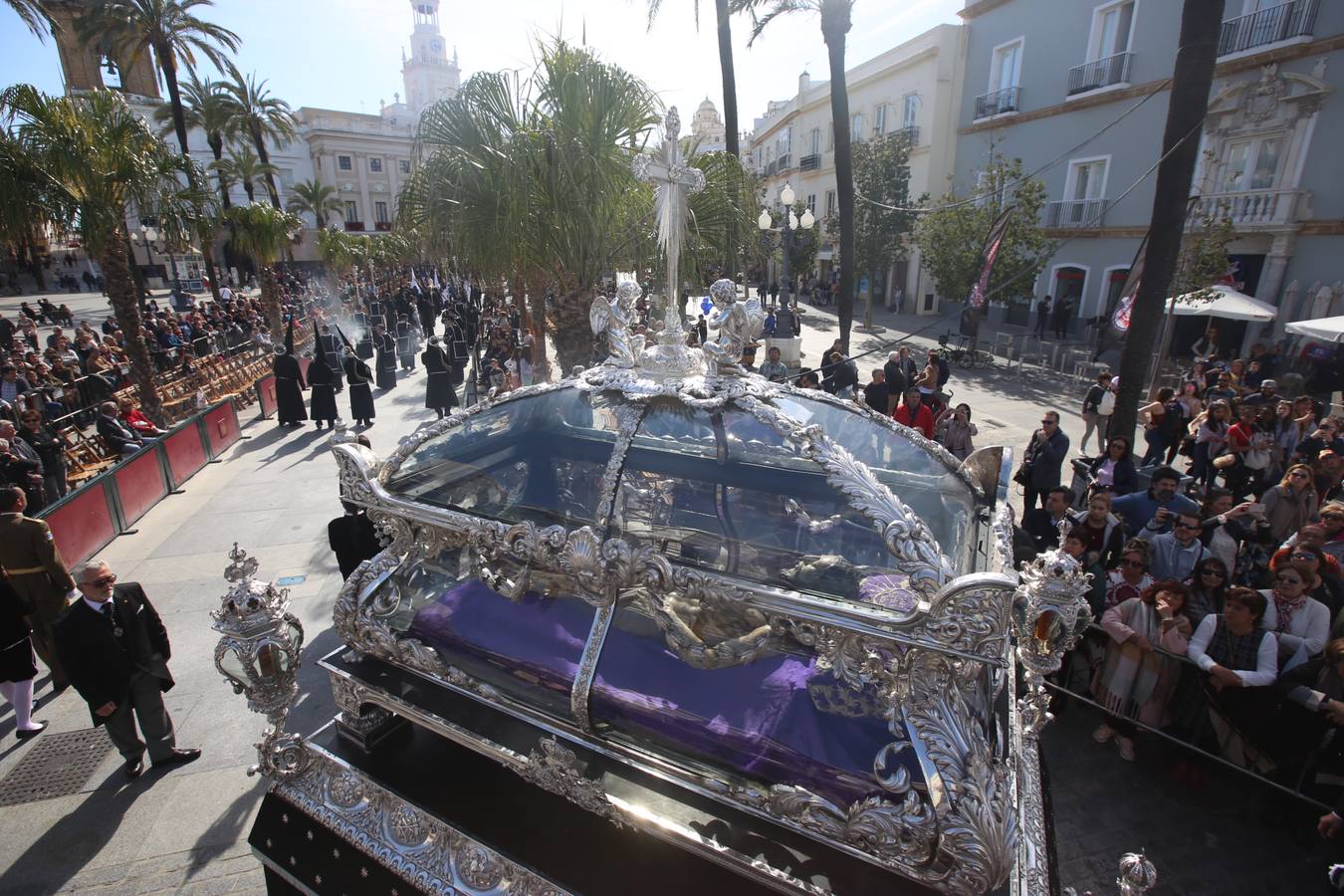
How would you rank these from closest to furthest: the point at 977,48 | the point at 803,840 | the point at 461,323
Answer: the point at 803,840, the point at 461,323, the point at 977,48

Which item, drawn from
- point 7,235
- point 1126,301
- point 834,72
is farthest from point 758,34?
point 7,235

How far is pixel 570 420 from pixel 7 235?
893 centimetres

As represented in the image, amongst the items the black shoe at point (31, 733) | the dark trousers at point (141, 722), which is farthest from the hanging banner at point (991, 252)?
the black shoe at point (31, 733)

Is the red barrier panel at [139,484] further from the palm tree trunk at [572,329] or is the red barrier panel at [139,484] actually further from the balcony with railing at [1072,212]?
the balcony with railing at [1072,212]

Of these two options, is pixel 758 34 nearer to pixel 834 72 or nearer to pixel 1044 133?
pixel 834 72

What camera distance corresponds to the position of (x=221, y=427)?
10594 millimetres

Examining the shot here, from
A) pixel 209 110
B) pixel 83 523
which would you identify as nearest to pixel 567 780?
pixel 83 523

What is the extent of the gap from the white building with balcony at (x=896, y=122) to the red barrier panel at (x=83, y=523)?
62.1 ft

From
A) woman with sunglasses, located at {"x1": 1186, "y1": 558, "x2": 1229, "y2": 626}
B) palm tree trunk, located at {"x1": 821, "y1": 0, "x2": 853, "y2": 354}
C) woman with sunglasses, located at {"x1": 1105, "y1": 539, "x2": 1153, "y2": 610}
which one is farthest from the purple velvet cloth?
palm tree trunk, located at {"x1": 821, "y1": 0, "x2": 853, "y2": 354}

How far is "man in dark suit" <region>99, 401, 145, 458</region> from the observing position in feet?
28.6

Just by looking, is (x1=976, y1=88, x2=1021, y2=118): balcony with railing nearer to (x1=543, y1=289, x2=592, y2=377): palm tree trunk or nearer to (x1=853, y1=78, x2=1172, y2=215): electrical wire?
(x1=853, y1=78, x2=1172, y2=215): electrical wire

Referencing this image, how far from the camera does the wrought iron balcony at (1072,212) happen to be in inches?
798

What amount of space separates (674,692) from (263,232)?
18.3 meters

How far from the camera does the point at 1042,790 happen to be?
117 inches
